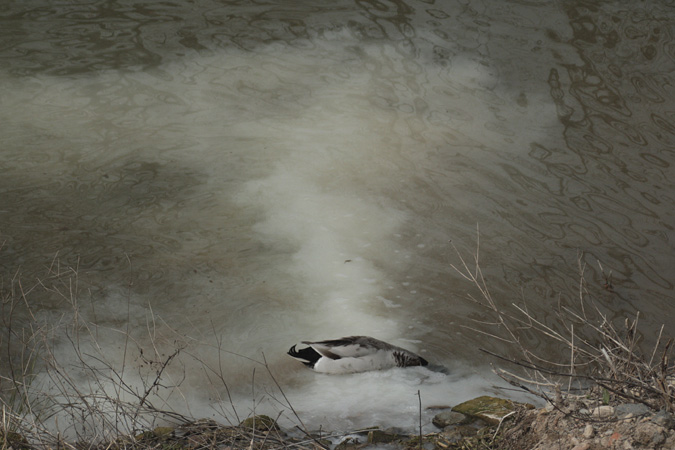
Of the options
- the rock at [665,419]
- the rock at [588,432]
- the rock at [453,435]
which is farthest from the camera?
the rock at [453,435]

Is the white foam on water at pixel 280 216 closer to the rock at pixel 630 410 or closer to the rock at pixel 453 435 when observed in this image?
the rock at pixel 453 435

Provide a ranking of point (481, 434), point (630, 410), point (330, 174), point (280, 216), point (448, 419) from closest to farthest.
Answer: point (630, 410) < point (481, 434) < point (448, 419) < point (280, 216) < point (330, 174)

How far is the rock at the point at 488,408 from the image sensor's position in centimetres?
312

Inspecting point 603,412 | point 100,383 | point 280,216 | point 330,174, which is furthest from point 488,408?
point 330,174

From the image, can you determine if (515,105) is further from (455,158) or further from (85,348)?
(85,348)

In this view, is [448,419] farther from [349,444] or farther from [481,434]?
[349,444]

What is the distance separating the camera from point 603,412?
8.15ft

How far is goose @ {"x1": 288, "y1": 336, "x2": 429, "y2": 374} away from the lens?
142 inches

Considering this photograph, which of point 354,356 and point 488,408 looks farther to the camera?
point 354,356

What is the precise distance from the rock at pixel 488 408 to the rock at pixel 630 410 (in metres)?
0.64

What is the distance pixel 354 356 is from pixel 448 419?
59 centimetres

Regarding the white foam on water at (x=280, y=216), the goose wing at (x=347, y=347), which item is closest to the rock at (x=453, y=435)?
the white foam on water at (x=280, y=216)

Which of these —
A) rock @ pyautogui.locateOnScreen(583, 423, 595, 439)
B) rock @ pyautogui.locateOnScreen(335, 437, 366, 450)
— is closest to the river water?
rock @ pyautogui.locateOnScreen(335, 437, 366, 450)

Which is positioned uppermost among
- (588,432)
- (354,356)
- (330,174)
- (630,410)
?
(630,410)
